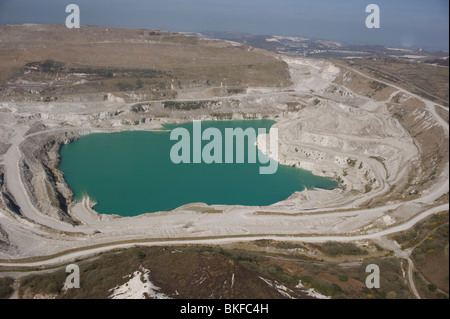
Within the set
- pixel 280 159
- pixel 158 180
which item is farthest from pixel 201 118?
pixel 158 180

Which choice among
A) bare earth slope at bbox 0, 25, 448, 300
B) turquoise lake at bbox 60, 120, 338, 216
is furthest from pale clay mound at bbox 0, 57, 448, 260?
turquoise lake at bbox 60, 120, 338, 216

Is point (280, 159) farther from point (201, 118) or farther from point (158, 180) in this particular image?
point (201, 118)

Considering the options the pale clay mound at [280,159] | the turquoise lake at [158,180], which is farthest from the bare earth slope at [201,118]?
the turquoise lake at [158,180]

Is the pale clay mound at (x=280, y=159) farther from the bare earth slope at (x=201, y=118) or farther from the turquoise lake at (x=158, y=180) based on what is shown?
the turquoise lake at (x=158, y=180)

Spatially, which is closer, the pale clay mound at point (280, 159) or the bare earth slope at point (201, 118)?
the pale clay mound at point (280, 159)

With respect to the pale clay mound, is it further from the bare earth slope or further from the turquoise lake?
the turquoise lake

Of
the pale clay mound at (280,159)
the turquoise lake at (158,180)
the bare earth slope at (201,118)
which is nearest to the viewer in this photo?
the pale clay mound at (280,159)
